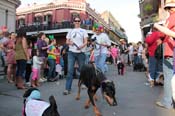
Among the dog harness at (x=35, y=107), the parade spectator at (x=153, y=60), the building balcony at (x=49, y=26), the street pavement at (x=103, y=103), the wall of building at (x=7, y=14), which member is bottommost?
the street pavement at (x=103, y=103)

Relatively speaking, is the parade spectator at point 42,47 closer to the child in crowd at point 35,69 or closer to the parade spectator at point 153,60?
the child in crowd at point 35,69

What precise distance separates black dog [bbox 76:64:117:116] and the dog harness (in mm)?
1712

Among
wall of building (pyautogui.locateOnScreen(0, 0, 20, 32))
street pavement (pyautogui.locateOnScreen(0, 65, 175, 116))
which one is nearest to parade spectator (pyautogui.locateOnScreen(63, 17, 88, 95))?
street pavement (pyautogui.locateOnScreen(0, 65, 175, 116))

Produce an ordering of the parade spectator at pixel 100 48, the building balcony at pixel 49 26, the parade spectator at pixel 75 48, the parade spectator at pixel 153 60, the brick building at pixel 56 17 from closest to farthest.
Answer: the parade spectator at pixel 75 48 → the parade spectator at pixel 153 60 → the parade spectator at pixel 100 48 → the building balcony at pixel 49 26 → the brick building at pixel 56 17

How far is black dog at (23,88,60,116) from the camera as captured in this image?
4.79m

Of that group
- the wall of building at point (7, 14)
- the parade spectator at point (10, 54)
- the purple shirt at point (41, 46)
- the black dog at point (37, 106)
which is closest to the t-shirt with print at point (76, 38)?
the parade spectator at point (10, 54)

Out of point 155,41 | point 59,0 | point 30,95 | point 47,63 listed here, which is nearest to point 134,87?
point 155,41

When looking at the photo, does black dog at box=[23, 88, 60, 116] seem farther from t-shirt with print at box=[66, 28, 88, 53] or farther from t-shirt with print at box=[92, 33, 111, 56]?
t-shirt with print at box=[92, 33, 111, 56]

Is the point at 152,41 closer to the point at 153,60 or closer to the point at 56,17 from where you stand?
the point at 153,60

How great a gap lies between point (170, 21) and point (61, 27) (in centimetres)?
4367

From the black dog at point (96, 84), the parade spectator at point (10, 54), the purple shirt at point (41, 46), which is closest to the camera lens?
the black dog at point (96, 84)

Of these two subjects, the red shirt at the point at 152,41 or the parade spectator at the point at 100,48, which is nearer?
the red shirt at the point at 152,41

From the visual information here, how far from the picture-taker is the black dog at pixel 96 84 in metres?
6.35

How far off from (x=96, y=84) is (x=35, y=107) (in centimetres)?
224
